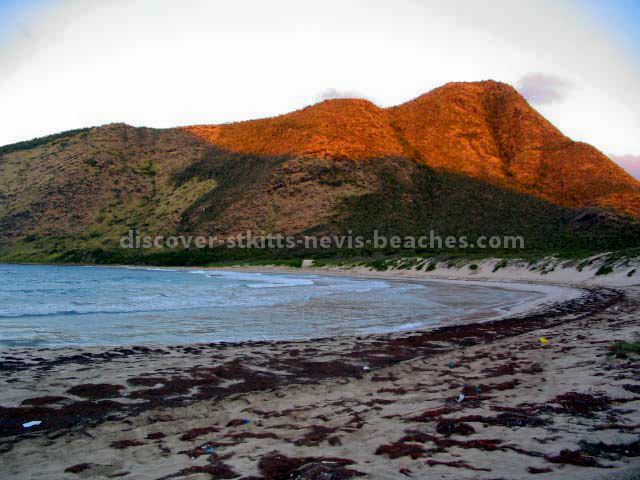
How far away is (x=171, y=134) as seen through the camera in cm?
10669

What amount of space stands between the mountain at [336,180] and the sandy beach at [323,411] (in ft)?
170

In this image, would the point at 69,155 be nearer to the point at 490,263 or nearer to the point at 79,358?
the point at 490,263

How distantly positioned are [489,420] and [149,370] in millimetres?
5584

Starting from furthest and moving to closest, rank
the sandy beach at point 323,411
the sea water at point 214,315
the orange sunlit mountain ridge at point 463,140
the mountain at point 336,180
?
the orange sunlit mountain ridge at point 463,140 → the mountain at point 336,180 → the sea water at point 214,315 → the sandy beach at point 323,411

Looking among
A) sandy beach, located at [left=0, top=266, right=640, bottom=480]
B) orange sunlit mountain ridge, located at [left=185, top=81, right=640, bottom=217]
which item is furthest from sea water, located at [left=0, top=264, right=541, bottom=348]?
orange sunlit mountain ridge, located at [left=185, top=81, right=640, bottom=217]

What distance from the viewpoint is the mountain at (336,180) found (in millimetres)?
67938

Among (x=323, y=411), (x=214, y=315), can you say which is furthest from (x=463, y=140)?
(x=323, y=411)

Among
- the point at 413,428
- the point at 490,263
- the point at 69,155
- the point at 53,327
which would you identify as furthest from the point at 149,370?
the point at 69,155

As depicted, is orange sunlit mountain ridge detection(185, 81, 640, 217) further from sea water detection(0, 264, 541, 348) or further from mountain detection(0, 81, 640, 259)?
sea water detection(0, 264, 541, 348)

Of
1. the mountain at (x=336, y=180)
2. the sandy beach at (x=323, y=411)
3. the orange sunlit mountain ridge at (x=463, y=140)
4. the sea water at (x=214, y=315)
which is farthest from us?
the orange sunlit mountain ridge at (x=463, y=140)

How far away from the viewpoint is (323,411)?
6.24m

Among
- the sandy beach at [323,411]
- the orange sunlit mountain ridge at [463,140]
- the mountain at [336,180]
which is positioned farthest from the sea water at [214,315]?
the orange sunlit mountain ridge at [463,140]

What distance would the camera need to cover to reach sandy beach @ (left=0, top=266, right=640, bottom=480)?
14.4 feet

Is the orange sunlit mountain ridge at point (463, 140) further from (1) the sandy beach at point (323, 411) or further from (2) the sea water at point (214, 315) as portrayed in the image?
(1) the sandy beach at point (323, 411)
